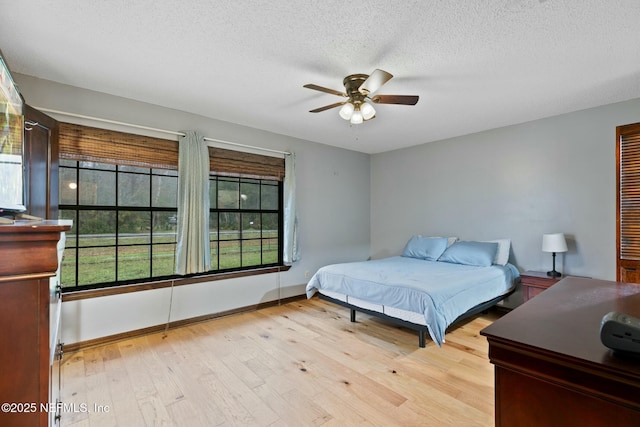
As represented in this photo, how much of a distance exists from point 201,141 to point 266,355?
98.4 inches

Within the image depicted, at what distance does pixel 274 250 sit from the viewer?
14.3ft

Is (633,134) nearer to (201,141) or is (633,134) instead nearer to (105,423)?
(201,141)

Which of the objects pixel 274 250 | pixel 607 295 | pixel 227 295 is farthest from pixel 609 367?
pixel 274 250

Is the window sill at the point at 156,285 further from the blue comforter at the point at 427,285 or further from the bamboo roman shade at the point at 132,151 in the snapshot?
the bamboo roman shade at the point at 132,151

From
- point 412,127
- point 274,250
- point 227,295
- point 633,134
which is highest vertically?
point 412,127

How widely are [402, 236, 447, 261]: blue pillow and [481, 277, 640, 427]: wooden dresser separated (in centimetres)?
332

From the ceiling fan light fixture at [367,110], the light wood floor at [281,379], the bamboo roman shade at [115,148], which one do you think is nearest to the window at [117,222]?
the bamboo roman shade at [115,148]

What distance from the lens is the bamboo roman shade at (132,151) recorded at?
2709mm

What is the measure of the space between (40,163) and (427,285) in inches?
137

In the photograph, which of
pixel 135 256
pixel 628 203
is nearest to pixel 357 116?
pixel 135 256

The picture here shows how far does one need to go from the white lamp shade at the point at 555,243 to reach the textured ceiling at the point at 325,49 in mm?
1472

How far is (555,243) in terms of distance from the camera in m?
3.27

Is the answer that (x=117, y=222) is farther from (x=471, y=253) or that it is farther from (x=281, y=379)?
(x=471, y=253)

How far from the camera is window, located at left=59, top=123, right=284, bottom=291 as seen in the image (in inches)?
111
